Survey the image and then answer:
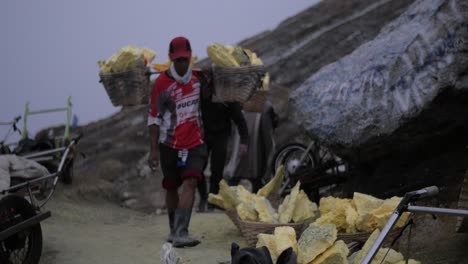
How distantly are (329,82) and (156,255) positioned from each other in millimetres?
2539

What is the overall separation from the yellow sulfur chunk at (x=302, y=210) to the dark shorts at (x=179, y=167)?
2.99ft

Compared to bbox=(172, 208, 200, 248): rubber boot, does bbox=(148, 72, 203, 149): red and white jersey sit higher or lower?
higher

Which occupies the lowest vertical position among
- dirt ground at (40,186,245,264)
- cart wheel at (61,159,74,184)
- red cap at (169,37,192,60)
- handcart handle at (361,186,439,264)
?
dirt ground at (40,186,245,264)

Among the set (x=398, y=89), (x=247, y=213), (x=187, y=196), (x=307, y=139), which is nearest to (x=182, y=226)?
(x=187, y=196)

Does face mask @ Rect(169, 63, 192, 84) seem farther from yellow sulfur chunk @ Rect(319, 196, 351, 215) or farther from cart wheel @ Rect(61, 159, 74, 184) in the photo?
cart wheel @ Rect(61, 159, 74, 184)

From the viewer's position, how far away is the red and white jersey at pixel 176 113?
6125mm

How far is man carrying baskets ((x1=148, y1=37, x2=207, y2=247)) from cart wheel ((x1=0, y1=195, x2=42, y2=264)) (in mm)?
1289

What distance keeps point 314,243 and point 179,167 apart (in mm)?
2410

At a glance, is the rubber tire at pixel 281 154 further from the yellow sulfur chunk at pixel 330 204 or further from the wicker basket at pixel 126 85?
the yellow sulfur chunk at pixel 330 204

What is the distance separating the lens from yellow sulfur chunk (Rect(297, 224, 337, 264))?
4.11 metres

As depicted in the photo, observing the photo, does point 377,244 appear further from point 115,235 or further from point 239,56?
point 115,235

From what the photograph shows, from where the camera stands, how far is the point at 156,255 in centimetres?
579

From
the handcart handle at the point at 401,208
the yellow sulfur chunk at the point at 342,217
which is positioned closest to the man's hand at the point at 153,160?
the yellow sulfur chunk at the point at 342,217

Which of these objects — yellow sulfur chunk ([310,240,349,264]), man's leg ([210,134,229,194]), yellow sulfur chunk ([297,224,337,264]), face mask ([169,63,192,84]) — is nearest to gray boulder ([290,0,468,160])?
man's leg ([210,134,229,194])
